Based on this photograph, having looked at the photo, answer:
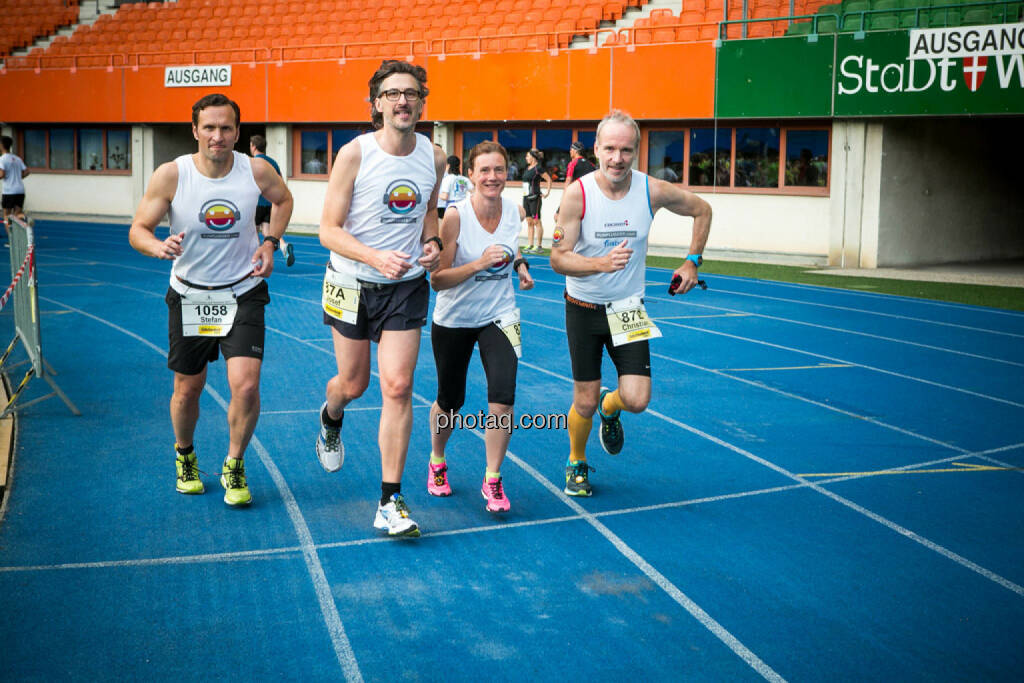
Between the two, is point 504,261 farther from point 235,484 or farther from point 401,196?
point 235,484

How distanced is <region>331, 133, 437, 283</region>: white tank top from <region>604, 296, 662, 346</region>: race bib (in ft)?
3.71

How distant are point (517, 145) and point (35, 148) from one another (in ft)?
57.7

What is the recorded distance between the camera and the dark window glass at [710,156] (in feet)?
74.7

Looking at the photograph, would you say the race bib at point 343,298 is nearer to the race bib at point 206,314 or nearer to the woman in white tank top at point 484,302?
the woman in white tank top at point 484,302

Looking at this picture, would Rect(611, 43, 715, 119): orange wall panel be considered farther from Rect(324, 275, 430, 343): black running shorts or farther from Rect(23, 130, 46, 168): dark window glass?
Rect(23, 130, 46, 168): dark window glass

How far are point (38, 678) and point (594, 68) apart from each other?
21.3m

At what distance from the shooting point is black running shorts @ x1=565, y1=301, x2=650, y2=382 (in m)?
5.92

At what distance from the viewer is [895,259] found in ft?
67.9

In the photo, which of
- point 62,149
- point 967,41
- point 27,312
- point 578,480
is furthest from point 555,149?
point 578,480

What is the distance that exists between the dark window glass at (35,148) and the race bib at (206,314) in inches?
1274

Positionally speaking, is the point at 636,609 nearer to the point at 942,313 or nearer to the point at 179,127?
the point at 942,313

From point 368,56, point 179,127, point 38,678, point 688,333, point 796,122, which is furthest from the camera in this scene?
point 179,127

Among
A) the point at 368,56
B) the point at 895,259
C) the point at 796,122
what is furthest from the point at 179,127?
the point at 895,259

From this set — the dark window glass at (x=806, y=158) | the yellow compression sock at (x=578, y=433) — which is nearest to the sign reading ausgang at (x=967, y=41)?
the dark window glass at (x=806, y=158)
